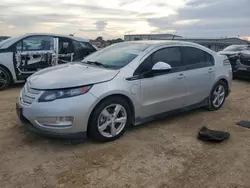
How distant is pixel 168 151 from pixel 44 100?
1781 millimetres

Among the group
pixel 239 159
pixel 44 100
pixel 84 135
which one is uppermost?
pixel 44 100

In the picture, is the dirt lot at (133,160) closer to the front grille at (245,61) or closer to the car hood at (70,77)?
the car hood at (70,77)

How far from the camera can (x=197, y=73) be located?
17.3 feet

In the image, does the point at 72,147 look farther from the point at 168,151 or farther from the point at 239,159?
the point at 239,159

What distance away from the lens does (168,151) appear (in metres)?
3.88

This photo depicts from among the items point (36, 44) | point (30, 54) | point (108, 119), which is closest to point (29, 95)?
point (108, 119)

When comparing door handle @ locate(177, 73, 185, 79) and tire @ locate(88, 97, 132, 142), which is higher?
door handle @ locate(177, 73, 185, 79)

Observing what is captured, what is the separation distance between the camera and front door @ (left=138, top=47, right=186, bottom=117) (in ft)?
14.6

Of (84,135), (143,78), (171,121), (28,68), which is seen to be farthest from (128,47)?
(28,68)

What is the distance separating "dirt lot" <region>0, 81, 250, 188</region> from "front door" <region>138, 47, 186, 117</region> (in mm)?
381

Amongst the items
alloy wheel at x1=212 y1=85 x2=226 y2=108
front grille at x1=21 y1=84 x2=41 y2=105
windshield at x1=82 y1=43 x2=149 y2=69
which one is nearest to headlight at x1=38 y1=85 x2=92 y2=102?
front grille at x1=21 y1=84 x2=41 y2=105

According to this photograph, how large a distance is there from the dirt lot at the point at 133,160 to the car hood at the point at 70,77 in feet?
2.78

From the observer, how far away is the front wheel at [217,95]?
18.9ft

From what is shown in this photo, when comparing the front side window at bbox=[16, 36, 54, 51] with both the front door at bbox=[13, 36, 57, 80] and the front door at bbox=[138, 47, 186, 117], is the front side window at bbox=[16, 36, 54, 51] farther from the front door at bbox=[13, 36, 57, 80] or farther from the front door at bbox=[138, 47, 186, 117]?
the front door at bbox=[138, 47, 186, 117]
